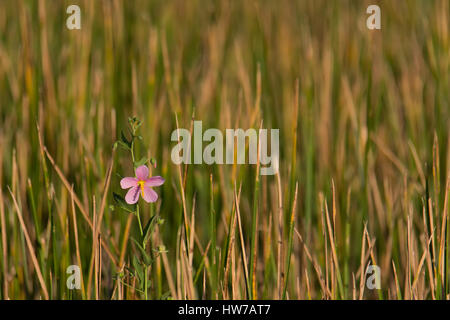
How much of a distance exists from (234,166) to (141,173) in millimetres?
295

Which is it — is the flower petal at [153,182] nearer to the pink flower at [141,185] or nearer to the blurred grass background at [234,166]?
the pink flower at [141,185]

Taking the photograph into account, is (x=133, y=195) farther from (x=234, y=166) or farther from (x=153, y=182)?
(x=234, y=166)

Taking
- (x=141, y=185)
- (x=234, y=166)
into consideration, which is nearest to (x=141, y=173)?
(x=141, y=185)

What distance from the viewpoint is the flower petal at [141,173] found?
0.95 meters

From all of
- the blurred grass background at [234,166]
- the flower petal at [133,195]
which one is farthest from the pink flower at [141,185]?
the blurred grass background at [234,166]

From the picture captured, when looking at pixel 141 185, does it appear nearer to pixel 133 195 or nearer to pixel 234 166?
pixel 133 195

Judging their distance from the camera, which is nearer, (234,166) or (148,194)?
(148,194)

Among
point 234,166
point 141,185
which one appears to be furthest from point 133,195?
point 234,166

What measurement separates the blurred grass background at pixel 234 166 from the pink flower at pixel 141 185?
0.12 m

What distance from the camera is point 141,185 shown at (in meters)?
0.96

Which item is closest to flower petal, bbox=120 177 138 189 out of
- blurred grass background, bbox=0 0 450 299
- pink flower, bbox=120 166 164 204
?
pink flower, bbox=120 166 164 204
